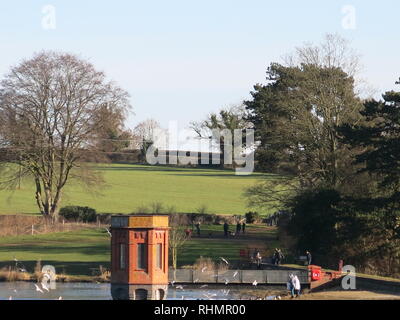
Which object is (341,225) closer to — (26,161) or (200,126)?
(26,161)

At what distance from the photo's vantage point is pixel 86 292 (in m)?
61.5

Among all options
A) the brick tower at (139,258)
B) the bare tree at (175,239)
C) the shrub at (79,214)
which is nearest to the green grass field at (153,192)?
the shrub at (79,214)

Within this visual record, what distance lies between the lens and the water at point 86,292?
58.9m

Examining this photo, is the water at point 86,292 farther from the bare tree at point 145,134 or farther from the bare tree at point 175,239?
the bare tree at point 145,134

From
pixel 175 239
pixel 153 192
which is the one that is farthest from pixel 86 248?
pixel 153 192

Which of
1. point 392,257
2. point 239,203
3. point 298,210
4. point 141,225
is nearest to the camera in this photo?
point 141,225

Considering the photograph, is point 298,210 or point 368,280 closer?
point 368,280

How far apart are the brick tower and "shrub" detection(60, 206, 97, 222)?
3718 cm

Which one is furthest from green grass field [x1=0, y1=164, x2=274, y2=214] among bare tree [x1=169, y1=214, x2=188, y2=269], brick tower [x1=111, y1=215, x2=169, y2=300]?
brick tower [x1=111, y1=215, x2=169, y2=300]

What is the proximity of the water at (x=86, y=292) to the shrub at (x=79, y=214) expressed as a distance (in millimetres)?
28766

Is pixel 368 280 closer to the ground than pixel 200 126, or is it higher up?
closer to the ground

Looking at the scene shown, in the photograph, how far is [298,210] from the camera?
73312 mm
